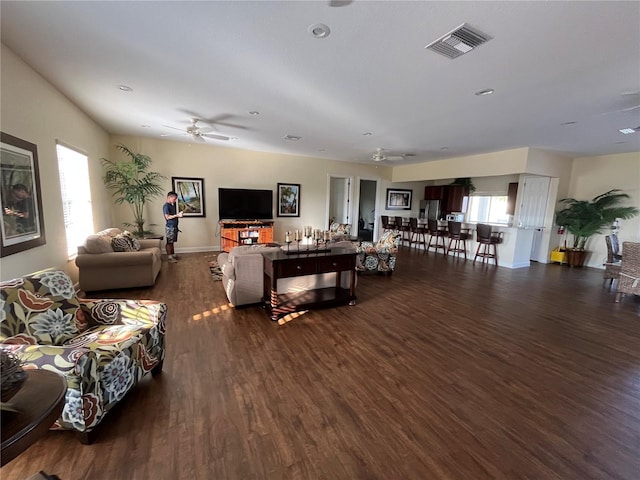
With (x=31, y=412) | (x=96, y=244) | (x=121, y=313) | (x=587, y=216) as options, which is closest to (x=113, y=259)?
(x=96, y=244)

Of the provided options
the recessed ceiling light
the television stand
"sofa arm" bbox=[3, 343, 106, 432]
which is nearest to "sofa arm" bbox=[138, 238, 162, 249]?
the television stand

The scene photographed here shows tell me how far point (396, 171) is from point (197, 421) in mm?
9583

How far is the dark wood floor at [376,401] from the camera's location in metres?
1.60

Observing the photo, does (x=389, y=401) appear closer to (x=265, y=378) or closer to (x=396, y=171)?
(x=265, y=378)

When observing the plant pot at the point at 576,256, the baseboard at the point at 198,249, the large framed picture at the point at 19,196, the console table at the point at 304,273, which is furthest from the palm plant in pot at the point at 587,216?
the large framed picture at the point at 19,196

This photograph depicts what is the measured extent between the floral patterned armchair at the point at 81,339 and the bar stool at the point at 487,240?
23.5 ft

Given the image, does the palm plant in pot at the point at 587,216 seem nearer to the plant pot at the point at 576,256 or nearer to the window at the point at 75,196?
the plant pot at the point at 576,256

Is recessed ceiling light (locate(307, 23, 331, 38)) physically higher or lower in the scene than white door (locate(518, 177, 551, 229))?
higher

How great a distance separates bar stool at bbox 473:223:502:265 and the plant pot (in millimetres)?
2001

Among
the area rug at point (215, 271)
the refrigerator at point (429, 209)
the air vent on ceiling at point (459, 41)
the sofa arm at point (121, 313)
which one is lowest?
the area rug at point (215, 271)

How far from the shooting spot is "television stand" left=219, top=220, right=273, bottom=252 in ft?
23.6

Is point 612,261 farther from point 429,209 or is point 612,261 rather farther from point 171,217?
point 171,217

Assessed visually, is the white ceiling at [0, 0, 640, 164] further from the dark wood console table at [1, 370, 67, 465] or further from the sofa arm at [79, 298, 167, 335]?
the dark wood console table at [1, 370, 67, 465]

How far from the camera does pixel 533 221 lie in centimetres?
762
